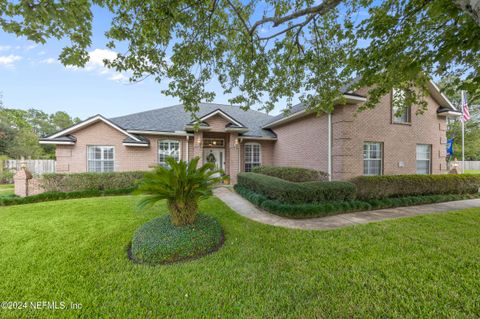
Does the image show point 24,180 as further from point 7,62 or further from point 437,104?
point 437,104

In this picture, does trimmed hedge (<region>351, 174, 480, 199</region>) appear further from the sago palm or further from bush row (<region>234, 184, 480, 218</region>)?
the sago palm

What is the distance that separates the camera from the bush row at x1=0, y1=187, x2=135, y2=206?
7651 mm

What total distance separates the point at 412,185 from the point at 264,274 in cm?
884

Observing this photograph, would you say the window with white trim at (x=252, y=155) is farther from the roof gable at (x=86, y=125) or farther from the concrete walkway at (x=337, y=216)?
the roof gable at (x=86, y=125)

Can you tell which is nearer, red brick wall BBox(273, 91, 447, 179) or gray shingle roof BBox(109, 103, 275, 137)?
red brick wall BBox(273, 91, 447, 179)

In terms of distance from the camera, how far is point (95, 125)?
1068 cm

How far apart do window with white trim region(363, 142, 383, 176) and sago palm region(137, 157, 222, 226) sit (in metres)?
8.56

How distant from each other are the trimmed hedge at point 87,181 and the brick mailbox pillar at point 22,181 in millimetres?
568

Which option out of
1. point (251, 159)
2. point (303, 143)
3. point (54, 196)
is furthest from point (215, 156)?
point (54, 196)

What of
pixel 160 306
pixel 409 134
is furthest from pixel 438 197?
pixel 160 306

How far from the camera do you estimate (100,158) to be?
1086 centimetres

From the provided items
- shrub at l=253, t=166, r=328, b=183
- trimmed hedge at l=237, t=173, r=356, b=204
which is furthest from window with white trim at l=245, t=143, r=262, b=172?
trimmed hedge at l=237, t=173, r=356, b=204

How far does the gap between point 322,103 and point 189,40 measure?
4.60m

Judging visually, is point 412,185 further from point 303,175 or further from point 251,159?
point 251,159
